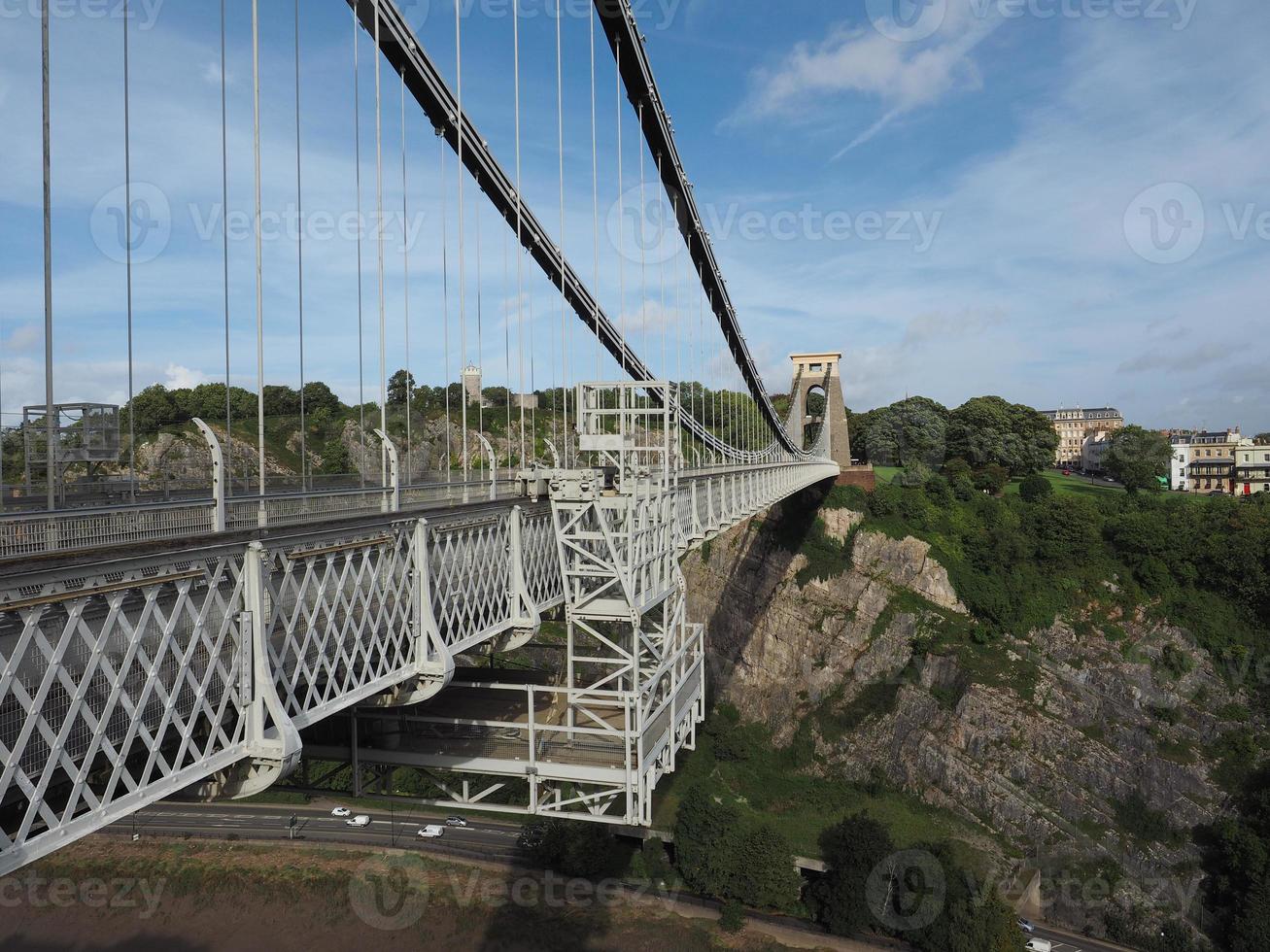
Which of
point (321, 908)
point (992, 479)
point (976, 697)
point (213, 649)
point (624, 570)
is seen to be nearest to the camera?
point (213, 649)

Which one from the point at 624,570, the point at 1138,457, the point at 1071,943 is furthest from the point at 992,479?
the point at 624,570

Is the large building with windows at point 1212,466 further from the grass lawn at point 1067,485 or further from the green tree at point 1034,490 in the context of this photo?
the green tree at point 1034,490

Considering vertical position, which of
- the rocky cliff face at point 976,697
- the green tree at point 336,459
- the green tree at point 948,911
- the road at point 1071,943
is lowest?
the road at point 1071,943

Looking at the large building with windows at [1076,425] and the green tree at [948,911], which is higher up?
the large building with windows at [1076,425]

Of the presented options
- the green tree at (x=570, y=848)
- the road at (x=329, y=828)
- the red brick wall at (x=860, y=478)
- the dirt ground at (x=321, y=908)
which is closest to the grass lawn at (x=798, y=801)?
the green tree at (x=570, y=848)

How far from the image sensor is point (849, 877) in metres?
27.9

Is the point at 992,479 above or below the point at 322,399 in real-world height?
below

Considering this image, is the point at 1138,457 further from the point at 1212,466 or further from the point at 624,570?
the point at 624,570

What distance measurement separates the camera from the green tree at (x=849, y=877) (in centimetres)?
2727

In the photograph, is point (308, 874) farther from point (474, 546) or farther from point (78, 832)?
point (78, 832)

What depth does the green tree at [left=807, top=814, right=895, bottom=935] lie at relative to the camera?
89.5 ft

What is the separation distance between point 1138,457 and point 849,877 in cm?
4579

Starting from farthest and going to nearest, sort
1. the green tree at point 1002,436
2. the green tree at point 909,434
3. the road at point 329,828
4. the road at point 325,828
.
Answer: the green tree at point 909,434
the green tree at point 1002,436
the road at point 325,828
the road at point 329,828

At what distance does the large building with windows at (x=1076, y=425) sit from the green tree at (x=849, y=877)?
10293cm
